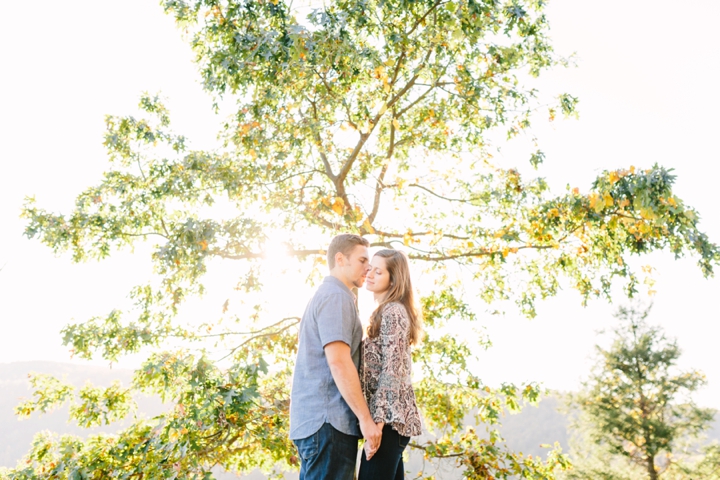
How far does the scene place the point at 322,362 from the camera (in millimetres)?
2451

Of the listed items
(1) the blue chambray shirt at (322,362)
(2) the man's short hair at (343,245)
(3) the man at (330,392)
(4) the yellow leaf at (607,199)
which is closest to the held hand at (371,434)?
(3) the man at (330,392)

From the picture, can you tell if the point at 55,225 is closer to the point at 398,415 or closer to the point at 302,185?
the point at 302,185

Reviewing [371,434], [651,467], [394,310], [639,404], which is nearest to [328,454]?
[371,434]

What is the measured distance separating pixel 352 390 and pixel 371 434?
0.23 metres

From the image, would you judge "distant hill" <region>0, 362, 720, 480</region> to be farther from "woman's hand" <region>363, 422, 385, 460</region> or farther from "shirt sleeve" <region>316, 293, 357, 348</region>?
"shirt sleeve" <region>316, 293, 357, 348</region>

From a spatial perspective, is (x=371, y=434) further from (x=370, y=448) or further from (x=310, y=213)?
(x=310, y=213)

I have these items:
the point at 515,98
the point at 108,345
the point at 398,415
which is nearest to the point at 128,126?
the point at 108,345

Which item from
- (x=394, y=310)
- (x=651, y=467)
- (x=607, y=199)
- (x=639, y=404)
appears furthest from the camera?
(x=639, y=404)

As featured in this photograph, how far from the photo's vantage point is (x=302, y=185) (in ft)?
26.8

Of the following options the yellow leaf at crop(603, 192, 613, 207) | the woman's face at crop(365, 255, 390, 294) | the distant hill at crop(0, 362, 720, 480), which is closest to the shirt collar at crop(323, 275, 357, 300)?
the woman's face at crop(365, 255, 390, 294)

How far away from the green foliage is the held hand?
21.1 m

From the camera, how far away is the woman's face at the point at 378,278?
109 inches

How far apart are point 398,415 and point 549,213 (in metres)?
4.19

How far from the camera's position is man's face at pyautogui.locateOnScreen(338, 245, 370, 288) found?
8.93 ft
